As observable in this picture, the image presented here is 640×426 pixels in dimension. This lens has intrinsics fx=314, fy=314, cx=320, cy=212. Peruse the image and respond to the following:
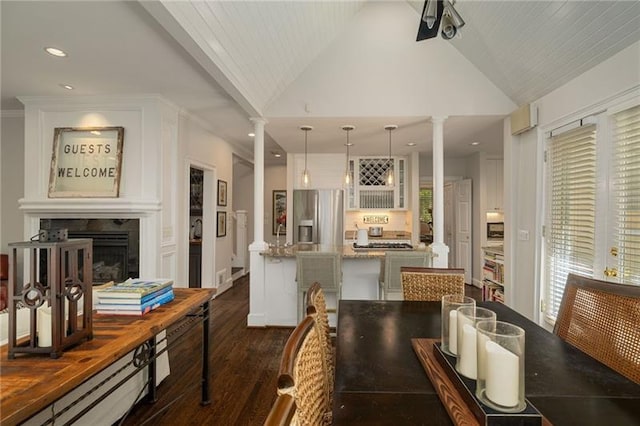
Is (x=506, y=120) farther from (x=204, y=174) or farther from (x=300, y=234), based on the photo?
(x=204, y=174)

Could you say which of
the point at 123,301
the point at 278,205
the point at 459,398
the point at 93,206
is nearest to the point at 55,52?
the point at 93,206

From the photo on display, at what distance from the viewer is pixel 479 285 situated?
18.9 feet

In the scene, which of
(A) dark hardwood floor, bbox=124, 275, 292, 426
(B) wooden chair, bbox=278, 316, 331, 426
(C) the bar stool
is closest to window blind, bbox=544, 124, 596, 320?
(C) the bar stool

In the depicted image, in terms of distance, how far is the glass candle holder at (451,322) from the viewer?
1176 millimetres

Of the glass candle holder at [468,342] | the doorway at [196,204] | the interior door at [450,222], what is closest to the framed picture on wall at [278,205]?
the doorway at [196,204]

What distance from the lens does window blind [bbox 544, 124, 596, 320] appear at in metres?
2.55

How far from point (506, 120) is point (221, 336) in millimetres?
4118

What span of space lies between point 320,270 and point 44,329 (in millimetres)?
2384

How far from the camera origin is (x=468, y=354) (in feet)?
3.34

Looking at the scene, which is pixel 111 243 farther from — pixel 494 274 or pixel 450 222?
pixel 450 222

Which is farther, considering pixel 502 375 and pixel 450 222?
pixel 450 222

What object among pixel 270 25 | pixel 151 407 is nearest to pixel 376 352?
pixel 151 407

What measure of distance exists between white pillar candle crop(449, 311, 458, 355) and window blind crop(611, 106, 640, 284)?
1889 mm

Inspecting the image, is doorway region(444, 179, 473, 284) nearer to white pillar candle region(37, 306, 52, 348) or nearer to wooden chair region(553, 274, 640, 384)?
wooden chair region(553, 274, 640, 384)
